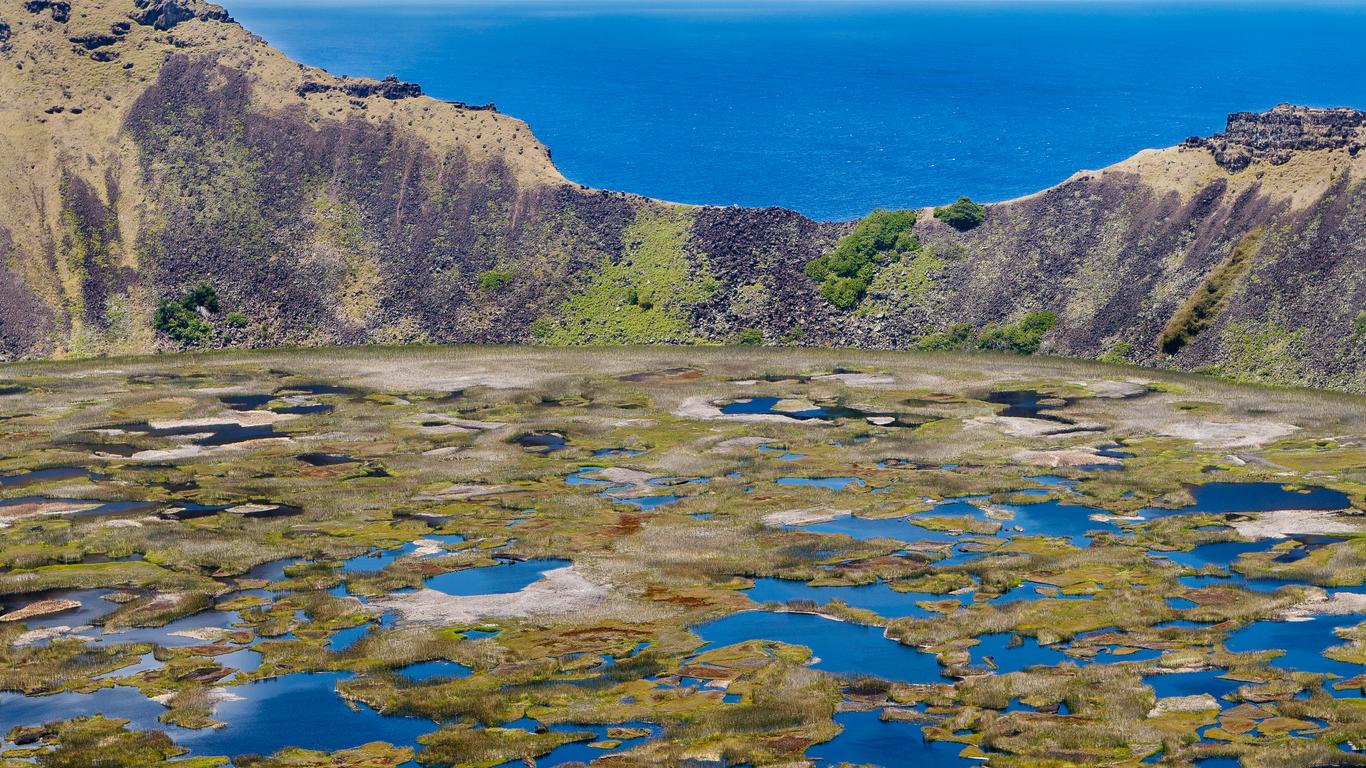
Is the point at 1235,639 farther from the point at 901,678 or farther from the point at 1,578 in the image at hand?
the point at 1,578

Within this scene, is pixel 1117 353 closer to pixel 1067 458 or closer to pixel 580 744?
pixel 1067 458

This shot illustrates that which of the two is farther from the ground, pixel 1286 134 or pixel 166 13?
pixel 166 13

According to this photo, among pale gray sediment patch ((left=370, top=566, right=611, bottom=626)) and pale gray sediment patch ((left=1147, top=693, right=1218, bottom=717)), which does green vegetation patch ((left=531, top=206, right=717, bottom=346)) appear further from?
pale gray sediment patch ((left=1147, top=693, right=1218, bottom=717))

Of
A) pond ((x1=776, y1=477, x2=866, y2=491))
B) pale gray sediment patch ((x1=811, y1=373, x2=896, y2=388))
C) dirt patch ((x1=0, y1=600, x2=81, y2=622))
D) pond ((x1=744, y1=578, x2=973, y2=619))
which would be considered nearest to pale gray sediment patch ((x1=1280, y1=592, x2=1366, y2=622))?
pond ((x1=744, y1=578, x2=973, y2=619))

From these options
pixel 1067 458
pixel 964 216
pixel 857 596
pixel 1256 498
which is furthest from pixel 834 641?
pixel 964 216

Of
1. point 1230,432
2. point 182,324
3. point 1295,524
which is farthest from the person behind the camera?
point 182,324
